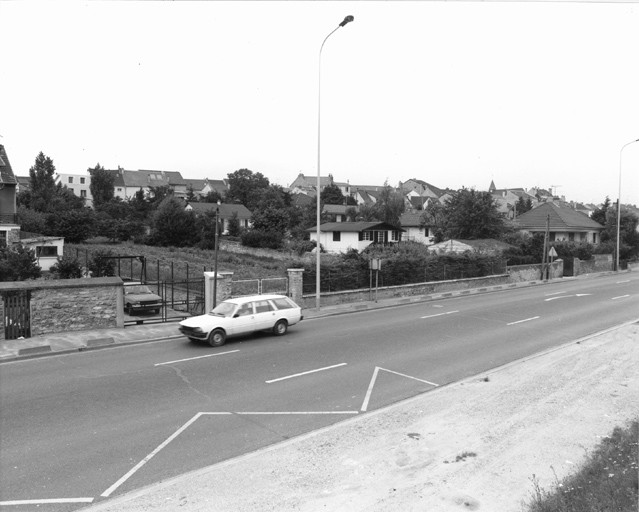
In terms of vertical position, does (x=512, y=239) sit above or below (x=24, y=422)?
above

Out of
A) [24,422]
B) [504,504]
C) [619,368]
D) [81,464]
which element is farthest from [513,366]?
[24,422]

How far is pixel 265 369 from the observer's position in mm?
12500

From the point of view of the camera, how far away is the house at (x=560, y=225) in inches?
2274

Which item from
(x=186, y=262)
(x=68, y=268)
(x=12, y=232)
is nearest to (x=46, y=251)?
(x=12, y=232)

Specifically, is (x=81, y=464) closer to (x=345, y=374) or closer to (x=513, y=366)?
(x=345, y=374)

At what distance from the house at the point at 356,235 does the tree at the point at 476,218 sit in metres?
8.05

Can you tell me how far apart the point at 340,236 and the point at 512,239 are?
19.5 meters

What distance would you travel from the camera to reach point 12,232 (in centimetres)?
3741

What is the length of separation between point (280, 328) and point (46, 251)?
25.6 m

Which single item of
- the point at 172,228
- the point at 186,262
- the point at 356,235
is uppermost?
the point at 172,228

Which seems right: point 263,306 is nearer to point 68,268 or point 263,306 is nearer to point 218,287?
point 218,287

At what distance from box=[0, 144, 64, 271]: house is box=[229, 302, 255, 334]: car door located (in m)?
22.1

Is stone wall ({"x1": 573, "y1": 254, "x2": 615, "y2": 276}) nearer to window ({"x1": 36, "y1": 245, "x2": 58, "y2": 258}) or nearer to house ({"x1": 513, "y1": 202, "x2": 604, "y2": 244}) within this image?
house ({"x1": 513, "y1": 202, "x2": 604, "y2": 244})

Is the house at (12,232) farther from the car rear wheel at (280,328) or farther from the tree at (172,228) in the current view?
the car rear wheel at (280,328)
